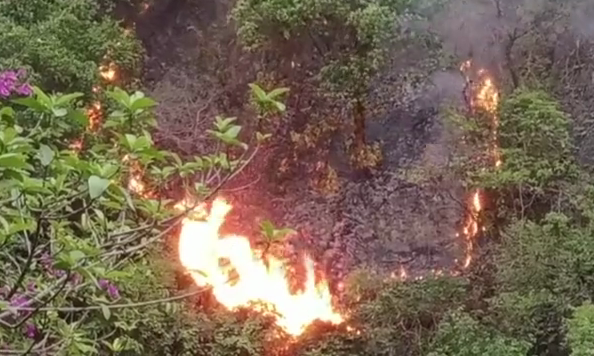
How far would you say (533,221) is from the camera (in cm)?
470

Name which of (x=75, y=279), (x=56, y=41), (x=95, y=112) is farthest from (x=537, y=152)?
(x=75, y=279)

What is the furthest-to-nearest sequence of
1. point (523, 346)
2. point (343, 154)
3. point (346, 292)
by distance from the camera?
point (343, 154) → point (346, 292) → point (523, 346)

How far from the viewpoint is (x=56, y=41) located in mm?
4648

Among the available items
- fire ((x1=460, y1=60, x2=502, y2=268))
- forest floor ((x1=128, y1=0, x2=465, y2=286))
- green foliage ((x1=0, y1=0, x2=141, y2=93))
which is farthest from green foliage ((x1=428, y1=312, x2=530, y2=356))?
green foliage ((x1=0, y1=0, x2=141, y2=93))

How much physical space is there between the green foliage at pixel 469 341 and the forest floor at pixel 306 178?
3.90 ft

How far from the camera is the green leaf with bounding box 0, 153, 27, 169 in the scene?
1.19 meters

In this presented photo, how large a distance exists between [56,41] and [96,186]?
11.9 feet

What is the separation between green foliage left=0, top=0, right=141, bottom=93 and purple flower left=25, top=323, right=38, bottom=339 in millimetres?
2302

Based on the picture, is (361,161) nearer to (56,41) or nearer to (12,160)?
(56,41)

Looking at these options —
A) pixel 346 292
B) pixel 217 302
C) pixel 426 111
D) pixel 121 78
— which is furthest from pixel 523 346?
pixel 121 78

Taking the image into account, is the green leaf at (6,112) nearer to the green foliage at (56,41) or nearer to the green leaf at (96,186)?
the green leaf at (96,186)

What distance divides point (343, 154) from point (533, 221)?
1690 millimetres

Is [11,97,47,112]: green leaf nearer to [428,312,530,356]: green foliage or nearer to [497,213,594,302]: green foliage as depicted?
[428,312,530,356]: green foliage

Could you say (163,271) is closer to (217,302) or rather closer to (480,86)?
(217,302)
